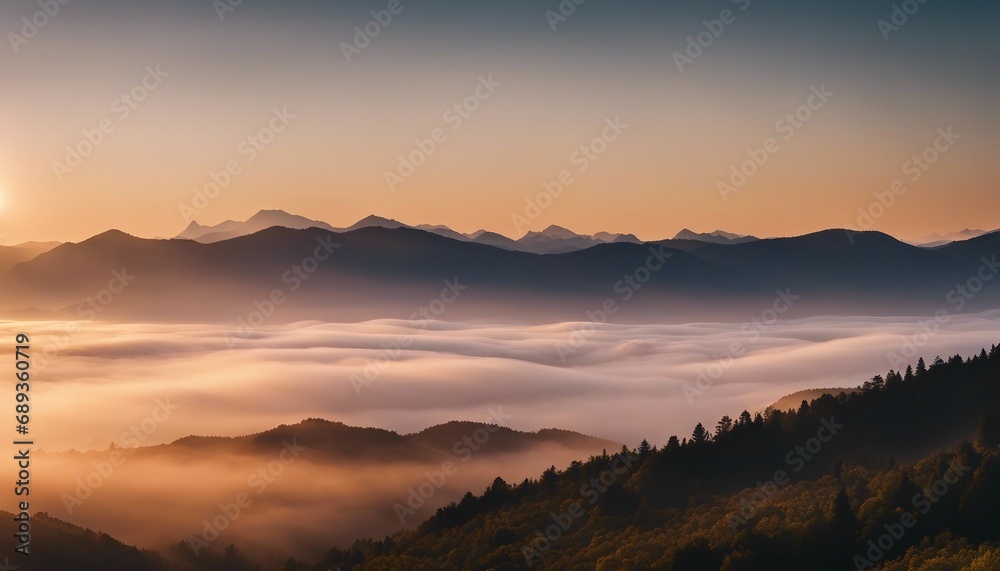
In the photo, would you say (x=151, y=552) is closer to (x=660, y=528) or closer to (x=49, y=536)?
(x=49, y=536)

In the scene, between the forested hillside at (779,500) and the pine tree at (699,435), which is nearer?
the forested hillside at (779,500)

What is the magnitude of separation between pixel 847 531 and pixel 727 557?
10.5 meters

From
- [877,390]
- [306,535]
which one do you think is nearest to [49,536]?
[306,535]

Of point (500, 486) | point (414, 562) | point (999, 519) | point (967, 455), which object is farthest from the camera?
point (500, 486)

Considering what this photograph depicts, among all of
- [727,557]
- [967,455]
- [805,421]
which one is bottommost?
[727,557]

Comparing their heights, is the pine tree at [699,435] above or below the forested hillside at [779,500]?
above

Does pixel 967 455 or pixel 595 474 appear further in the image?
pixel 595 474

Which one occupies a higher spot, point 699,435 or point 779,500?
point 699,435

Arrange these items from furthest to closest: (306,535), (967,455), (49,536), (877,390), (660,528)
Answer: (306,535), (49,536), (877,390), (660,528), (967,455)

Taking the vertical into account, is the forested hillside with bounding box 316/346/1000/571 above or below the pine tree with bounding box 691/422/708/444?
below

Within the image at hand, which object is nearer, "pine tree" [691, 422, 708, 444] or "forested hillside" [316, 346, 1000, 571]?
"forested hillside" [316, 346, 1000, 571]

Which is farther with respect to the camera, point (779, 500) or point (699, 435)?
point (699, 435)

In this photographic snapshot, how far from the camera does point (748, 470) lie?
119 meters

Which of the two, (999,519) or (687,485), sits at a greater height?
(687,485)
